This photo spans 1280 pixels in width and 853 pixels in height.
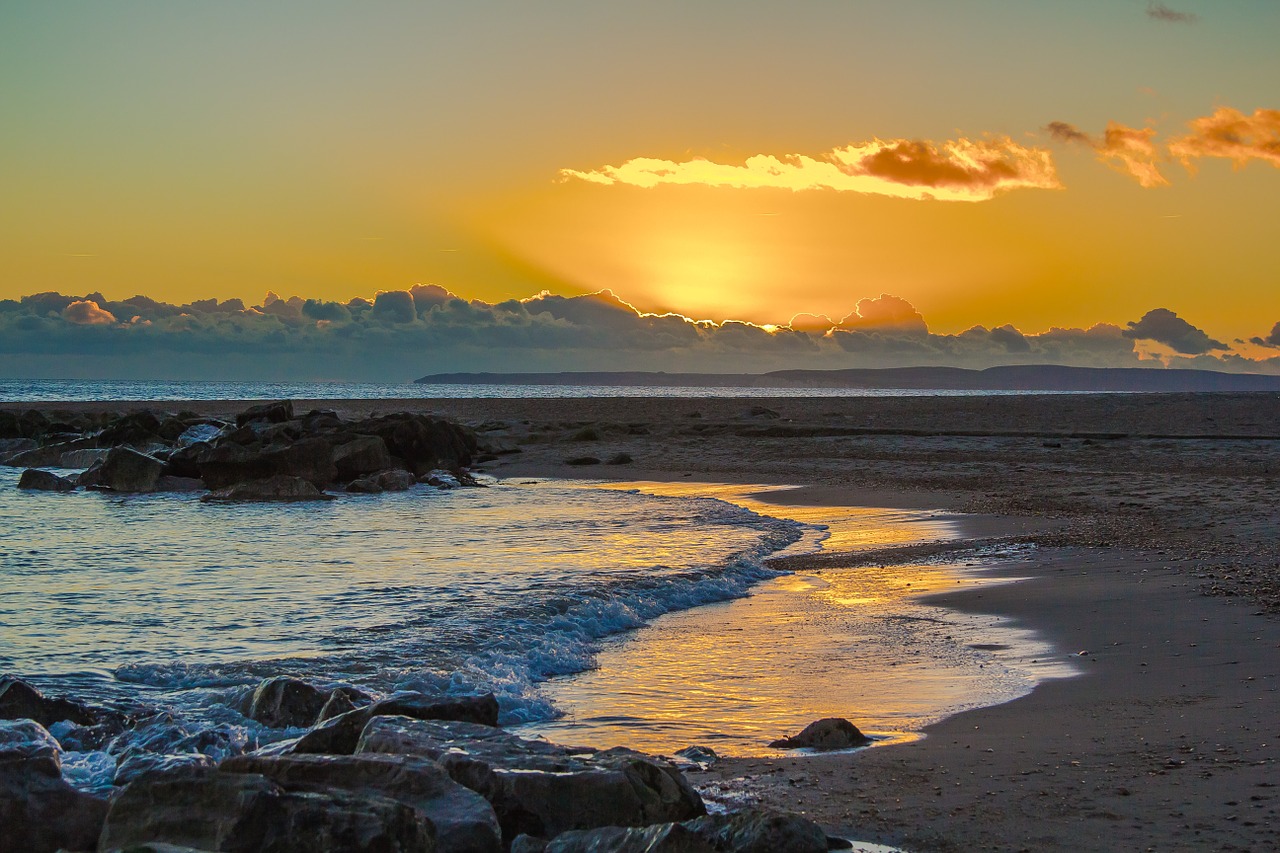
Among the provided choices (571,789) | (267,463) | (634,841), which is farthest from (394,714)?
(267,463)

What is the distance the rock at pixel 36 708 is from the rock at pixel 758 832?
388 cm

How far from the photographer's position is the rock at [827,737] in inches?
240

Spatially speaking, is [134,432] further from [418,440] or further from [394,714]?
[394,714]

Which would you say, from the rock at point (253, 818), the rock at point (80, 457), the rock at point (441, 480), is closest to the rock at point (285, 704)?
the rock at point (253, 818)

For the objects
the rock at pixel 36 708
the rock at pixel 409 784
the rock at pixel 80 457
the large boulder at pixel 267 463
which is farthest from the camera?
the rock at pixel 80 457

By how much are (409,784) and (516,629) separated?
4697 mm

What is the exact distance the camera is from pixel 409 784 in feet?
15.1

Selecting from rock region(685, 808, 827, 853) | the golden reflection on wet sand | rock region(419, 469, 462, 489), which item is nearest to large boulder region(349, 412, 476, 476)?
rock region(419, 469, 462, 489)

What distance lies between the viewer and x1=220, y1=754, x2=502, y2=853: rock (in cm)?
441

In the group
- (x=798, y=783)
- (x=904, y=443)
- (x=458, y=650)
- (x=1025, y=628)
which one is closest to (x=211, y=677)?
(x=458, y=650)

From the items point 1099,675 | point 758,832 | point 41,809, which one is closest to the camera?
point 758,832

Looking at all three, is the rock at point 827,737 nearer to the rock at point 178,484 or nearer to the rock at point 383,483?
the rock at point 383,483

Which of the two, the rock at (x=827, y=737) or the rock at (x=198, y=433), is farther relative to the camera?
the rock at (x=198, y=433)

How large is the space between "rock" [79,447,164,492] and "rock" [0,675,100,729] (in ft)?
60.1
